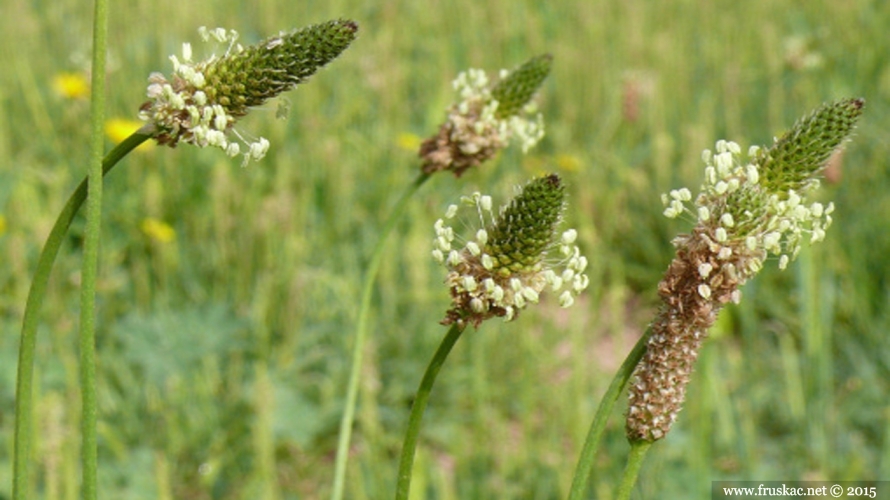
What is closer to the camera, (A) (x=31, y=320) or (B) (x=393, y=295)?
(A) (x=31, y=320)

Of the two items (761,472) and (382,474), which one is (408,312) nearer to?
(382,474)

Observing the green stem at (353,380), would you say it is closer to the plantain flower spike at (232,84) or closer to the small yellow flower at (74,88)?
the plantain flower spike at (232,84)

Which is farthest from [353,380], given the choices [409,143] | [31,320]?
[409,143]

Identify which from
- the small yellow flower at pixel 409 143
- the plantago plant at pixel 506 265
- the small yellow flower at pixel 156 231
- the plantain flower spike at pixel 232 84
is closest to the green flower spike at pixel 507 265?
the plantago plant at pixel 506 265

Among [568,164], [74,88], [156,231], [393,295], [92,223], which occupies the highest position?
[74,88]

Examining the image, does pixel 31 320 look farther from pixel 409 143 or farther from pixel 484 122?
pixel 409 143

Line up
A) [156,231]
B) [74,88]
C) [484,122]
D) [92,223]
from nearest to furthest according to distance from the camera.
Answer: [92,223]
[484,122]
[156,231]
[74,88]

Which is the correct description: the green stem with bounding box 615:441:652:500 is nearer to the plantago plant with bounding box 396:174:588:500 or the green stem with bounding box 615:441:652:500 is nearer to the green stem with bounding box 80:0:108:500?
the plantago plant with bounding box 396:174:588:500

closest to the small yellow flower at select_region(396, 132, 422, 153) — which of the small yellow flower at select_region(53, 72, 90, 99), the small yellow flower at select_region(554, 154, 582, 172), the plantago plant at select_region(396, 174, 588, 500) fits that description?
the small yellow flower at select_region(554, 154, 582, 172)
